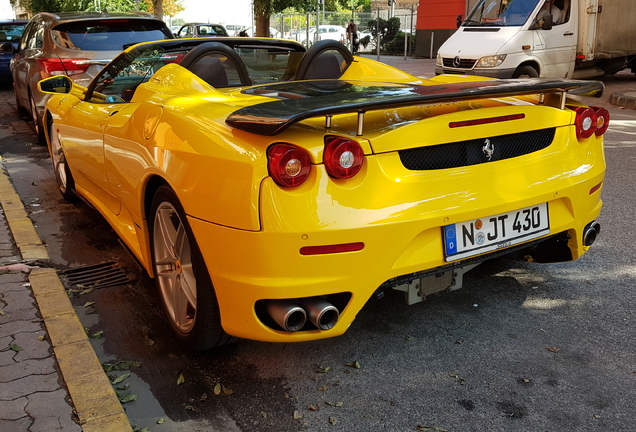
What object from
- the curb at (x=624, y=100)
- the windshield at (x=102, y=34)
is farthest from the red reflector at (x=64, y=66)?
the curb at (x=624, y=100)

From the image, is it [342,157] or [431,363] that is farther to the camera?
[431,363]

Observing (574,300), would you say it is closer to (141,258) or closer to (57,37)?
(141,258)

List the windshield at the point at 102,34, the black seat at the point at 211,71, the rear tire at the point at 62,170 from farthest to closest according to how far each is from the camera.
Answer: the windshield at the point at 102,34 → the rear tire at the point at 62,170 → the black seat at the point at 211,71

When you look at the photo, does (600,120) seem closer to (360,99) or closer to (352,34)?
(360,99)

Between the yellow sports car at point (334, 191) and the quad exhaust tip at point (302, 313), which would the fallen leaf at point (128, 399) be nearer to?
the yellow sports car at point (334, 191)

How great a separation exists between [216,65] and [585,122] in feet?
6.59

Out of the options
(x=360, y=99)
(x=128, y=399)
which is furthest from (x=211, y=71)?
(x=128, y=399)

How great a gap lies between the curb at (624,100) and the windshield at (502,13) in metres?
2.25

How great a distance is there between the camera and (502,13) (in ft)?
42.7

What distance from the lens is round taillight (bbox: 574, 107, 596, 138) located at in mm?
3232

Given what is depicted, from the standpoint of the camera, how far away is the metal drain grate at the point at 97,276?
4.21m

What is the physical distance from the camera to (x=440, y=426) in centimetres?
254

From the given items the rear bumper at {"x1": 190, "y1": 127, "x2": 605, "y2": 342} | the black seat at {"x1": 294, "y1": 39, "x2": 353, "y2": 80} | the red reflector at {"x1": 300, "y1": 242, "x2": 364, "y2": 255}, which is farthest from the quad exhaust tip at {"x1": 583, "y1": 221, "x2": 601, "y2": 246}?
the black seat at {"x1": 294, "y1": 39, "x2": 353, "y2": 80}

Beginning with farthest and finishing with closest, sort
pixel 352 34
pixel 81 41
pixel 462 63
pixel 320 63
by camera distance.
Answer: pixel 352 34 → pixel 462 63 → pixel 81 41 → pixel 320 63
